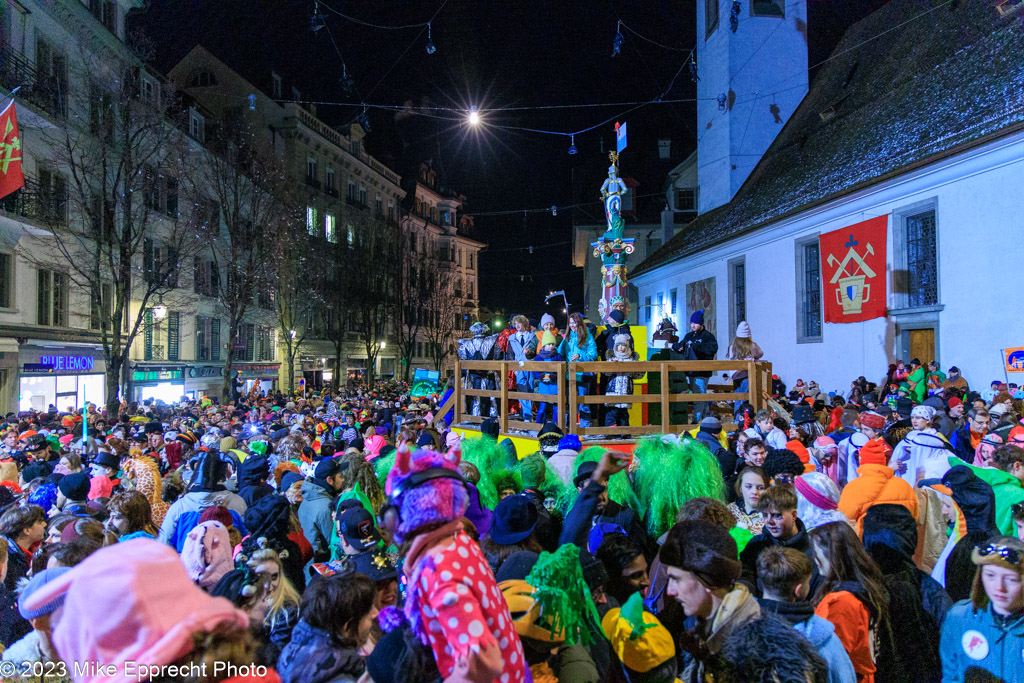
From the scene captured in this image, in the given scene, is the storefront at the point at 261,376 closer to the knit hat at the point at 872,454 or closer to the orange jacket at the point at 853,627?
the knit hat at the point at 872,454

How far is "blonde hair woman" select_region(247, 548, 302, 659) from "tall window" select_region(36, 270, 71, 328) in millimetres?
21261

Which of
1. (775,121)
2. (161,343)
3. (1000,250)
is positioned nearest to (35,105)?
(161,343)

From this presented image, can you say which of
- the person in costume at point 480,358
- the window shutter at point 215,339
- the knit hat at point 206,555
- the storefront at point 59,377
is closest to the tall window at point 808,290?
the person in costume at point 480,358

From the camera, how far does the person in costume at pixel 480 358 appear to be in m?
10.3

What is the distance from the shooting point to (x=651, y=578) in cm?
366

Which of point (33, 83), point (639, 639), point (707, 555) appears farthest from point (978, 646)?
point (33, 83)

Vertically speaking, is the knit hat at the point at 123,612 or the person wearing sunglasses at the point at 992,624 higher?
the knit hat at the point at 123,612

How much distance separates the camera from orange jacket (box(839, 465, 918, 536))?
4.13 m

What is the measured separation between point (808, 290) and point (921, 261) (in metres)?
4.48

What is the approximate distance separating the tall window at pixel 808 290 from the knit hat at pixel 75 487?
64.6 ft

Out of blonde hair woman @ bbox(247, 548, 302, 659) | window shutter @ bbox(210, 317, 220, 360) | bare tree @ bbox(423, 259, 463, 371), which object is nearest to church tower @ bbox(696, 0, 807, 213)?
bare tree @ bbox(423, 259, 463, 371)

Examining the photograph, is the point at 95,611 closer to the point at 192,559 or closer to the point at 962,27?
the point at 192,559

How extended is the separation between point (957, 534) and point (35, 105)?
23.3m

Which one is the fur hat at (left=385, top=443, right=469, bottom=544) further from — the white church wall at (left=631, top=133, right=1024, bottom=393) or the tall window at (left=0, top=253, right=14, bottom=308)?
the tall window at (left=0, top=253, right=14, bottom=308)
